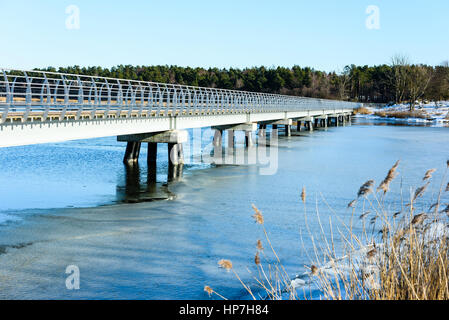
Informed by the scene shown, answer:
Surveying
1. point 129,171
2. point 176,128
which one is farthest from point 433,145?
point 129,171

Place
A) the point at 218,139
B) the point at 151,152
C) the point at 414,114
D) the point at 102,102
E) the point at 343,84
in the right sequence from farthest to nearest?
the point at 343,84 → the point at 414,114 → the point at 218,139 → the point at 151,152 → the point at 102,102

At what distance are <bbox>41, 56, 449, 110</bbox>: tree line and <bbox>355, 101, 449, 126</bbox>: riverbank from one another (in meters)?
5.89

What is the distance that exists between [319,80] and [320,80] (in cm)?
78

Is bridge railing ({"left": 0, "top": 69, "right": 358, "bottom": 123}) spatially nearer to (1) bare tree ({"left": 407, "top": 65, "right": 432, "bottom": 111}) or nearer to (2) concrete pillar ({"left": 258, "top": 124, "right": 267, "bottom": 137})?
(2) concrete pillar ({"left": 258, "top": 124, "right": 267, "bottom": 137})

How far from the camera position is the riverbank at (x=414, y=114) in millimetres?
72812

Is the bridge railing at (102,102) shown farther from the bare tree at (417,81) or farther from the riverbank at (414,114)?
the bare tree at (417,81)

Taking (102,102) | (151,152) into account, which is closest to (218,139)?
(151,152)

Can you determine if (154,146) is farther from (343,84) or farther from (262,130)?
(343,84)

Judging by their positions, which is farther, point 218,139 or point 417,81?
point 417,81

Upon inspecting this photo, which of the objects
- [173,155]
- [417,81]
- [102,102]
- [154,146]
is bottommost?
[173,155]

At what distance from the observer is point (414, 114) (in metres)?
78.6

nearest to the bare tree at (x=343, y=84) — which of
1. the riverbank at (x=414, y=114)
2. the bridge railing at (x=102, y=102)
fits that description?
the riverbank at (x=414, y=114)

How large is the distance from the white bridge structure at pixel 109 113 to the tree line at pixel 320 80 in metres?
63.4
